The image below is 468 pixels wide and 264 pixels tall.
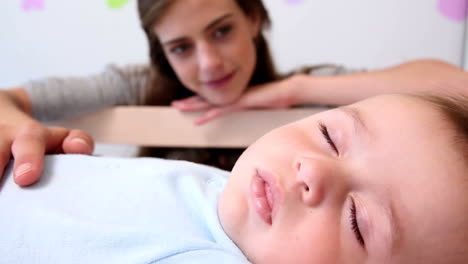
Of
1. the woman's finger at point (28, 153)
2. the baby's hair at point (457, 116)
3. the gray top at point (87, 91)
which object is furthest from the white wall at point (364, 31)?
the woman's finger at point (28, 153)

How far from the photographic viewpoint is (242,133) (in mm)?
1022

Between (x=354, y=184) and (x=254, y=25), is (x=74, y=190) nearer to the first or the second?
(x=354, y=184)

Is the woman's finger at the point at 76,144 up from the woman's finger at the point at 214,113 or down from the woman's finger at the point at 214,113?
up

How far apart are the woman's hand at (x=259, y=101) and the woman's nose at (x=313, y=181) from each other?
53 centimetres

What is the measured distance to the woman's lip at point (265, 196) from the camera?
48 cm

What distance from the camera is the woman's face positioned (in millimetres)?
900

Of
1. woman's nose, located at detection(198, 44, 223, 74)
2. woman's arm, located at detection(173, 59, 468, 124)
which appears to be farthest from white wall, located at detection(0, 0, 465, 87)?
woman's nose, located at detection(198, 44, 223, 74)

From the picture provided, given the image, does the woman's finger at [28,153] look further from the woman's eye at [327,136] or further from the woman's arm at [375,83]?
the woman's arm at [375,83]

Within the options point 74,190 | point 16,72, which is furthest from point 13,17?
point 74,190

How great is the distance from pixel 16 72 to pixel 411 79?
1.28m

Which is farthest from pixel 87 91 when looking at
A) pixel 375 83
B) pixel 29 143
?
pixel 375 83

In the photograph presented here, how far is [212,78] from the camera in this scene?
962 millimetres

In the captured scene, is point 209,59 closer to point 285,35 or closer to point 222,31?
point 222,31

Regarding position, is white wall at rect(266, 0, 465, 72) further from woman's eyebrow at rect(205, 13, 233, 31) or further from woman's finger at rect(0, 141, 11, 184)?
woman's finger at rect(0, 141, 11, 184)
